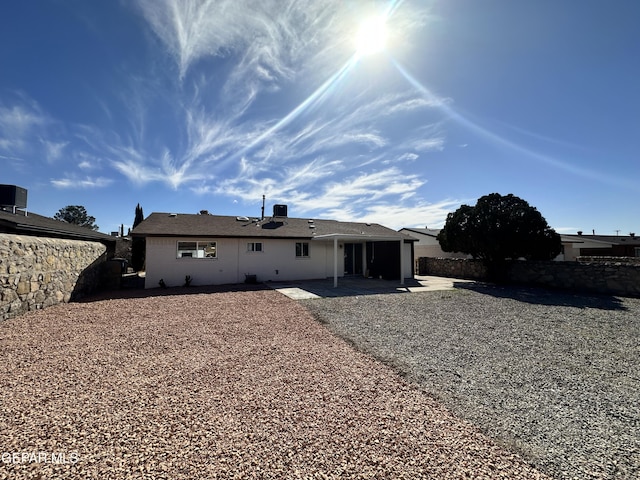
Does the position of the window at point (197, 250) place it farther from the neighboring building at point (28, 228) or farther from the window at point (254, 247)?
the neighboring building at point (28, 228)

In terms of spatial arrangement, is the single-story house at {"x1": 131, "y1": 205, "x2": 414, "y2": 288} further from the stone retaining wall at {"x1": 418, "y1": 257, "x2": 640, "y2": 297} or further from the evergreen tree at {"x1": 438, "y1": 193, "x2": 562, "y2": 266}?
the stone retaining wall at {"x1": 418, "y1": 257, "x2": 640, "y2": 297}

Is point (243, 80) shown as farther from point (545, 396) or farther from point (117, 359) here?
point (545, 396)

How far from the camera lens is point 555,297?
11.1 meters

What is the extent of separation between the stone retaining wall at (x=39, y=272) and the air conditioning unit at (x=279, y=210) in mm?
10965

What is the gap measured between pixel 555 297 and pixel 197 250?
16.6m

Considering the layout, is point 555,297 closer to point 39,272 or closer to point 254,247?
point 254,247

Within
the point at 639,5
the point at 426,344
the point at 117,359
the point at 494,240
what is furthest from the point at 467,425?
the point at 494,240

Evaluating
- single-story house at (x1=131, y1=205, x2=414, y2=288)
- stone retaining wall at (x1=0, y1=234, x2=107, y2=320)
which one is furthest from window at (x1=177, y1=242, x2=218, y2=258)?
stone retaining wall at (x1=0, y1=234, x2=107, y2=320)

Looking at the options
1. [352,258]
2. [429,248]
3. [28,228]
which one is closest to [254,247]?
[352,258]

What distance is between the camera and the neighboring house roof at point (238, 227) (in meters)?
13.5

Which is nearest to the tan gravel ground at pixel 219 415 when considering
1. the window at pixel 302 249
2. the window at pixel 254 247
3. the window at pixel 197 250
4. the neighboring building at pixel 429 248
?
the window at pixel 197 250

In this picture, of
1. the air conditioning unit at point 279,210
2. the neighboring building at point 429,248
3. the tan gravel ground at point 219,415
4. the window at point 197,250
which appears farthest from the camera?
the neighboring building at point 429,248

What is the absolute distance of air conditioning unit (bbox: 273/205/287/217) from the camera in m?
19.7

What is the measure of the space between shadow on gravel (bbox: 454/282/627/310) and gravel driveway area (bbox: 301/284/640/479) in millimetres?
181
